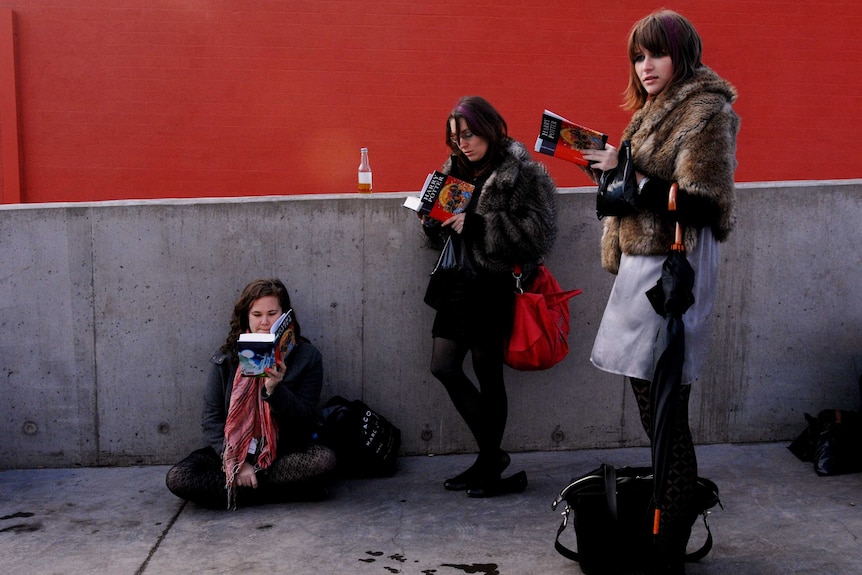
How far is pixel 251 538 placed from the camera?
12.6 feet

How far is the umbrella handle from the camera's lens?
303 centimetres

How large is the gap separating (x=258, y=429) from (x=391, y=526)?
0.79 metres

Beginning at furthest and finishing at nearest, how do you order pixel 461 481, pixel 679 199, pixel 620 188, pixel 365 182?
pixel 365 182
pixel 461 481
pixel 620 188
pixel 679 199

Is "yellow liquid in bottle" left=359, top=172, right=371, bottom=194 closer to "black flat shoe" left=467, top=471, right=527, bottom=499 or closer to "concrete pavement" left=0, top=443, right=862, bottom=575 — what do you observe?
"concrete pavement" left=0, top=443, right=862, bottom=575

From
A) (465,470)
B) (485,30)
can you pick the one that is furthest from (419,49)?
(465,470)

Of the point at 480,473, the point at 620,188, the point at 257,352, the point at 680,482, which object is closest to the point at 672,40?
the point at 620,188

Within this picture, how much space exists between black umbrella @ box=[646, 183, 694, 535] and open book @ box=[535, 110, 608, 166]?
0.39 metres

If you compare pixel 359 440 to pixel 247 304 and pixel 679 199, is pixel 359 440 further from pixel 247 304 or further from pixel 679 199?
pixel 679 199

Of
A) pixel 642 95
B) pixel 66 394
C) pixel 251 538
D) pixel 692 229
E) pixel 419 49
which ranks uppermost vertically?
pixel 419 49

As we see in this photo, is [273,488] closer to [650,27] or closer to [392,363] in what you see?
[392,363]

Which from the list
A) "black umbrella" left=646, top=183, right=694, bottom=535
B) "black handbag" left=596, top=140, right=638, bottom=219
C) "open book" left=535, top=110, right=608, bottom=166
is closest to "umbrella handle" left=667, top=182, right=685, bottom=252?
"black umbrella" left=646, top=183, right=694, bottom=535

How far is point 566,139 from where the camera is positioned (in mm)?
3328

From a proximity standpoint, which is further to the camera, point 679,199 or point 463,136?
point 463,136

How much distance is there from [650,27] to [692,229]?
2.28 feet
